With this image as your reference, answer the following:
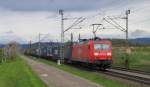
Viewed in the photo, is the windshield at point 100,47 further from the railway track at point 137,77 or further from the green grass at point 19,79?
the green grass at point 19,79

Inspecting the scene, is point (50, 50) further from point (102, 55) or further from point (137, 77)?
point (137, 77)

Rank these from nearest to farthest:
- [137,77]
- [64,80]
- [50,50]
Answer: [64,80], [137,77], [50,50]

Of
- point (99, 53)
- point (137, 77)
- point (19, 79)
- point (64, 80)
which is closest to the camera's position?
point (64, 80)

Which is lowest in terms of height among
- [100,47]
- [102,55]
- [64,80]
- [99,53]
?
[64,80]

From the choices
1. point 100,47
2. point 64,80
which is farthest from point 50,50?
point 64,80

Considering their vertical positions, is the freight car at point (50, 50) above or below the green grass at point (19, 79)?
above

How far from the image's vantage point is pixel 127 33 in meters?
52.0

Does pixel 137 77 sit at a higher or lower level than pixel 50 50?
lower

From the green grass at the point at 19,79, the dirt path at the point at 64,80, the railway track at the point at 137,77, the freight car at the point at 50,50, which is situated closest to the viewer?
the green grass at the point at 19,79

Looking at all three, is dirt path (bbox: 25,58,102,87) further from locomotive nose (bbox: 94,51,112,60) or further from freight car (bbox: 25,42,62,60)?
freight car (bbox: 25,42,62,60)

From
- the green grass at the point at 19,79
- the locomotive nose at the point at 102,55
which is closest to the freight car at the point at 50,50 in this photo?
the locomotive nose at the point at 102,55

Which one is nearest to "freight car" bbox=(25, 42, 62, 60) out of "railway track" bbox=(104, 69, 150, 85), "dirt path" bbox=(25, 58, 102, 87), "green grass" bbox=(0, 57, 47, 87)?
"green grass" bbox=(0, 57, 47, 87)

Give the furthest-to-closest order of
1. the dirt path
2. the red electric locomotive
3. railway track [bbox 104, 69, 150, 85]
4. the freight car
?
the freight car < the red electric locomotive < railway track [bbox 104, 69, 150, 85] < the dirt path

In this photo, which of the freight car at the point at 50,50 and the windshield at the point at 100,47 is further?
the freight car at the point at 50,50
